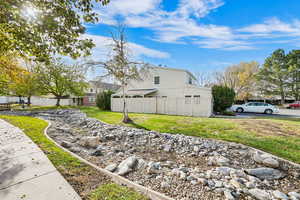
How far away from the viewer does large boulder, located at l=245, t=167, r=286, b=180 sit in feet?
10.4

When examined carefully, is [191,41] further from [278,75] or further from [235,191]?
[278,75]

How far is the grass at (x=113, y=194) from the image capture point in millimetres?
2088

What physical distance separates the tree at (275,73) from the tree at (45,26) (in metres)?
33.4

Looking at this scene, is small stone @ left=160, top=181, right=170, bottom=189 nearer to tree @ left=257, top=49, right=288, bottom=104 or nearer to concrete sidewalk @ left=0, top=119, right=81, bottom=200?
concrete sidewalk @ left=0, top=119, right=81, bottom=200

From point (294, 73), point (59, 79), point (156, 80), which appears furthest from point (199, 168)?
point (294, 73)

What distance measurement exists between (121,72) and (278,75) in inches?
1333

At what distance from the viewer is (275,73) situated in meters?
27.1

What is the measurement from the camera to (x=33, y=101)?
97.1ft

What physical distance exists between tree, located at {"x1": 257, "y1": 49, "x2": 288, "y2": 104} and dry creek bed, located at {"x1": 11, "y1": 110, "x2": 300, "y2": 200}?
30.7 meters

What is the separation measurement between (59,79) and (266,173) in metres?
23.8

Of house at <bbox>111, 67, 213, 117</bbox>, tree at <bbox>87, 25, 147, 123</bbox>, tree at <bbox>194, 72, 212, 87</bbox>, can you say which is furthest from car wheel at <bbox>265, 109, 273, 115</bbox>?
tree at <bbox>194, 72, 212, 87</bbox>

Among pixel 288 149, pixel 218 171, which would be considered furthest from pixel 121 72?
pixel 288 149

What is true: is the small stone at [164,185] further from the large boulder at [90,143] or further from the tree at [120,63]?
the tree at [120,63]

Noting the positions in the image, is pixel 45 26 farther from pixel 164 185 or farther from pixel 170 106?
pixel 170 106
